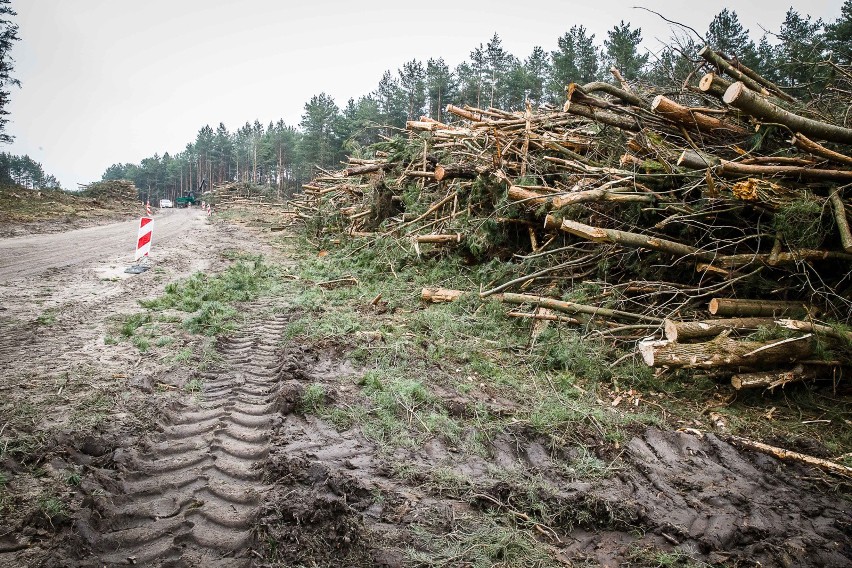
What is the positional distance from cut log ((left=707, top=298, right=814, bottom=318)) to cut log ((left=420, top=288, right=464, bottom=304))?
3529 mm

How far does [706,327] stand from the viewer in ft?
14.3

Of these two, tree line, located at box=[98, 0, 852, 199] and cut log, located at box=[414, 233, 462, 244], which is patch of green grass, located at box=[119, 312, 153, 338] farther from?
tree line, located at box=[98, 0, 852, 199]

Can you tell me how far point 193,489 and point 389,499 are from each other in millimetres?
1176

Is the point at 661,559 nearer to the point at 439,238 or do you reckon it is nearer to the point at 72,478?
the point at 72,478

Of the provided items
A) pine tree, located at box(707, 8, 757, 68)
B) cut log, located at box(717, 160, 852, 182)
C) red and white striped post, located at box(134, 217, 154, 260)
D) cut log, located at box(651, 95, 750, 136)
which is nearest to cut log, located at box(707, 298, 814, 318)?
cut log, located at box(717, 160, 852, 182)

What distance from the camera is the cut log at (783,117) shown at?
14.1 feet

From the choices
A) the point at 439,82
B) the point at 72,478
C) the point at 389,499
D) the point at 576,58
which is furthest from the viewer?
the point at 439,82

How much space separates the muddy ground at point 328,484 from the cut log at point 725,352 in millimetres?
688

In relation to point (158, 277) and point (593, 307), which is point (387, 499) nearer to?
point (593, 307)

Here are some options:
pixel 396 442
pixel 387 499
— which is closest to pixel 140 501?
pixel 387 499

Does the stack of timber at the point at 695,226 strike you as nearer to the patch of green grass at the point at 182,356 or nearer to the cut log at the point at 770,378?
the cut log at the point at 770,378

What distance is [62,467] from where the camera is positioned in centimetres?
258

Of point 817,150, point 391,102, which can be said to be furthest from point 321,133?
point 817,150

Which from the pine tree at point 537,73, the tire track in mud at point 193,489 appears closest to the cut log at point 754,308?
the tire track in mud at point 193,489
